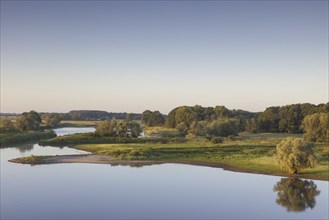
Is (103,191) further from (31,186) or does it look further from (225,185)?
(225,185)

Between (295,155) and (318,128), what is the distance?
2265 inches

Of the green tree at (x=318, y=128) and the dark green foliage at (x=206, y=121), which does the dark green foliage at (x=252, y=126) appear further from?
the green tree at (x=318, y=128)

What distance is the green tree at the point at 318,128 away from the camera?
103 m

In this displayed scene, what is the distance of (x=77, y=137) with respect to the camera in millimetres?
105000

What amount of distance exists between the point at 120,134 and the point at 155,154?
40536 mm

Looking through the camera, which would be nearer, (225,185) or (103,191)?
(103,191)

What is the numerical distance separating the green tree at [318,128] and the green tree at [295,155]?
53.1 meters

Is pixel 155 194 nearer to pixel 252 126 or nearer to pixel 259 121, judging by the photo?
pixel 252 126

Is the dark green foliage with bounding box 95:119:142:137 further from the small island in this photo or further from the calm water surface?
the calm water surface

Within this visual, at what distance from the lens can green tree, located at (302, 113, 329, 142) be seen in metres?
103

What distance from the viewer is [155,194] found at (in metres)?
43.1

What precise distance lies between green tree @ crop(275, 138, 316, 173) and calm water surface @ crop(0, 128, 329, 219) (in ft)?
8.17

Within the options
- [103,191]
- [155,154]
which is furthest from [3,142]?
[103,191]

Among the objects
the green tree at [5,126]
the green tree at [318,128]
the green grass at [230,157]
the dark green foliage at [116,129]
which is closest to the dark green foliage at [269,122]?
the green tree at [318,128]
